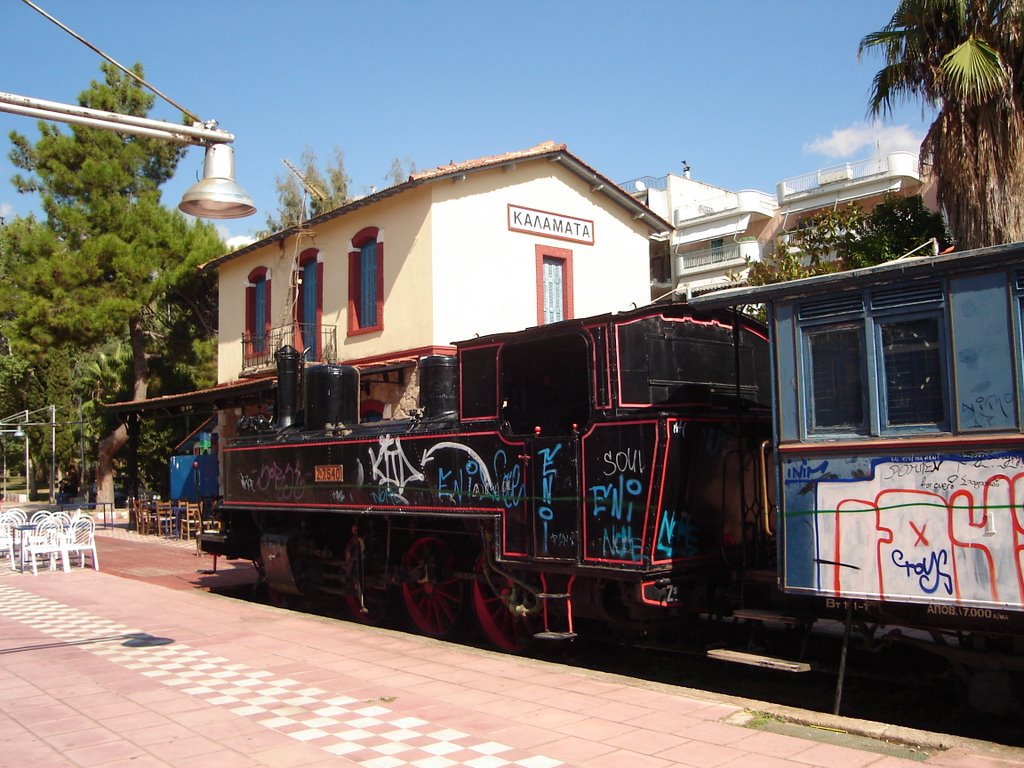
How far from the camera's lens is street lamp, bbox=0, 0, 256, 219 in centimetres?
642

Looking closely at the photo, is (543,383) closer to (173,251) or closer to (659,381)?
(659,381)

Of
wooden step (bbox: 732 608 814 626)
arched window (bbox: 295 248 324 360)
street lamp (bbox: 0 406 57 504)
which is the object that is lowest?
wooden step (bbox: 732 608 814 626)

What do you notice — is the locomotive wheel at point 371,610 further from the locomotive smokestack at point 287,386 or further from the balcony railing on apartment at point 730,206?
the balcony railing on apartment at point 730,206

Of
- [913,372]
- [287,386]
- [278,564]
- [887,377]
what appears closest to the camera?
[913,372]

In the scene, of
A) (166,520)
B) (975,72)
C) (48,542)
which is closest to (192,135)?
(975,72)

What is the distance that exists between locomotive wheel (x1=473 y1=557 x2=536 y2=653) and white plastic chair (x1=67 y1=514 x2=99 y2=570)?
10054mm

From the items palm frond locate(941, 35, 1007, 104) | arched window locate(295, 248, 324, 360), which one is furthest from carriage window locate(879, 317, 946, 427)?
arched window locate(295, 248, 324, 360)

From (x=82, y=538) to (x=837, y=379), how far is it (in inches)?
587

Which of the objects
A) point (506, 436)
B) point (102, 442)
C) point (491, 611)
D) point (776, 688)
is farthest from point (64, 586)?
point (102, 442)

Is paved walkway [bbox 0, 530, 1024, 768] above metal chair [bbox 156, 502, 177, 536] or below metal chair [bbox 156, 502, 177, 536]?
below

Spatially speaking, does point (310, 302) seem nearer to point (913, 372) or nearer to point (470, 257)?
point (470, 257)

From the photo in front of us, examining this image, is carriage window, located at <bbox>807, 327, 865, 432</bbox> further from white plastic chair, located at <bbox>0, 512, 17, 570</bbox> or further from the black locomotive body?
white plastic chair, located at <bbox>0, 512, 17, 570</bbox>

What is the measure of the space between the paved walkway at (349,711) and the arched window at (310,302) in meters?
10.8

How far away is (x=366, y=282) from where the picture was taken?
61.3 feet
